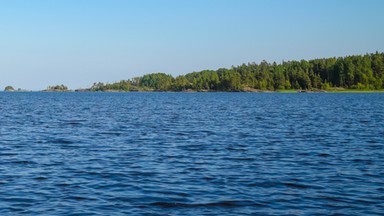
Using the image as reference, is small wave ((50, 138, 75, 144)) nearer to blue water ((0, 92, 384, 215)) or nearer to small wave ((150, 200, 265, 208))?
blue water ((0, 92, 384, 215))

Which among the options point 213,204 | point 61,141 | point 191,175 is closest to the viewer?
point 213,204

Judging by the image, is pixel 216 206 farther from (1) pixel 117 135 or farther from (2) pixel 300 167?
(1) pixel 117 135

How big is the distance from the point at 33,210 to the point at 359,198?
38.7 feet

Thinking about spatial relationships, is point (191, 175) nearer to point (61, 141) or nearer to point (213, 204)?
point (213, 204)

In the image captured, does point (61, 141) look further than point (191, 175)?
Yes

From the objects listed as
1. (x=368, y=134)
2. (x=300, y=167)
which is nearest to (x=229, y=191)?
(x=300, y=167)

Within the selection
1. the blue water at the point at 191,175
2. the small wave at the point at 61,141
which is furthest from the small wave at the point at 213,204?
the small wave at the point at 61,141

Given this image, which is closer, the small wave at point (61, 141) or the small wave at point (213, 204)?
the small wave at point (213, 204)

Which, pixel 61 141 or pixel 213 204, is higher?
pixel 61 141

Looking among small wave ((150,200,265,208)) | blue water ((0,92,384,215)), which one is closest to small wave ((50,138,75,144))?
blue water ((0,92,384,215))

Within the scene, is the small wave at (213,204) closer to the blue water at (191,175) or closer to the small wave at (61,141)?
the blue water at (191,175)

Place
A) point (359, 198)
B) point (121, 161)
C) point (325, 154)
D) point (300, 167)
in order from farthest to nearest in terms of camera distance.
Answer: point (325, 154)
point (121, 161)
point (300, 167)
point (359, 198)

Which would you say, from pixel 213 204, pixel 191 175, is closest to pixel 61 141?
pixel 191 175

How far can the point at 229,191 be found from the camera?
19438 mm
